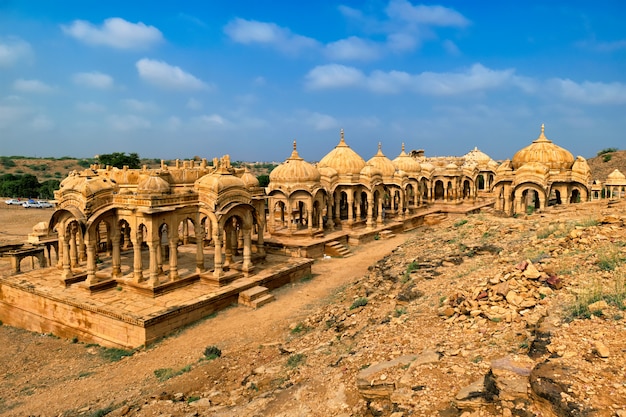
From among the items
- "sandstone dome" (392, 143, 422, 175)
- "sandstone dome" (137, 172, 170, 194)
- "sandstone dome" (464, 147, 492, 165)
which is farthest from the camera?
"sandstone dome" (464, 147, 492, 165)

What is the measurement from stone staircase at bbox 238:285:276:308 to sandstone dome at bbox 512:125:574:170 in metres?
20.3

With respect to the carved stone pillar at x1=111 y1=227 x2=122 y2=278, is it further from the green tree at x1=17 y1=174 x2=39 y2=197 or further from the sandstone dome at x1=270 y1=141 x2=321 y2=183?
the green tree at x1=17 y1=174 x2=39 y2=197

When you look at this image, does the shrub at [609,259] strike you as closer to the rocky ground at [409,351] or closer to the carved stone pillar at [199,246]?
the rocky ground at [409,351]

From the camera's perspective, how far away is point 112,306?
14.2 metres

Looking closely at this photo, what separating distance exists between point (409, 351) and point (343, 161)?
23179 mm

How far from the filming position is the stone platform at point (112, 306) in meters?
13.4

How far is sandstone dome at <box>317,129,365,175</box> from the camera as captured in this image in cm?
3008

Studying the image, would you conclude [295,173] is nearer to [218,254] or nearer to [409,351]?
[218,254]

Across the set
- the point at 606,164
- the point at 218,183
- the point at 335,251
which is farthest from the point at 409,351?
the point at 606,164

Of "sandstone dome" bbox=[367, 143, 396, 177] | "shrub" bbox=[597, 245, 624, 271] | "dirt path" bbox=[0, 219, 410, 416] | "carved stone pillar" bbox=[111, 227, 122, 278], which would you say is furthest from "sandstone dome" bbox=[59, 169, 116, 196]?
"sandstone dome" bbox=[367, 143, 396, 177]

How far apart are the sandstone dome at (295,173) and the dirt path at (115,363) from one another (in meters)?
9.23

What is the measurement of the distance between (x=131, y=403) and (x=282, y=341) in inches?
165

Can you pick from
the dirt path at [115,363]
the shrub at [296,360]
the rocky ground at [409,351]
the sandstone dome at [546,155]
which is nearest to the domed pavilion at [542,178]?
the sandstone dome at [546,155]

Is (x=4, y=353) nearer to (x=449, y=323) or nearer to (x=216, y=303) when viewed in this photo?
(x=216, y=303)
